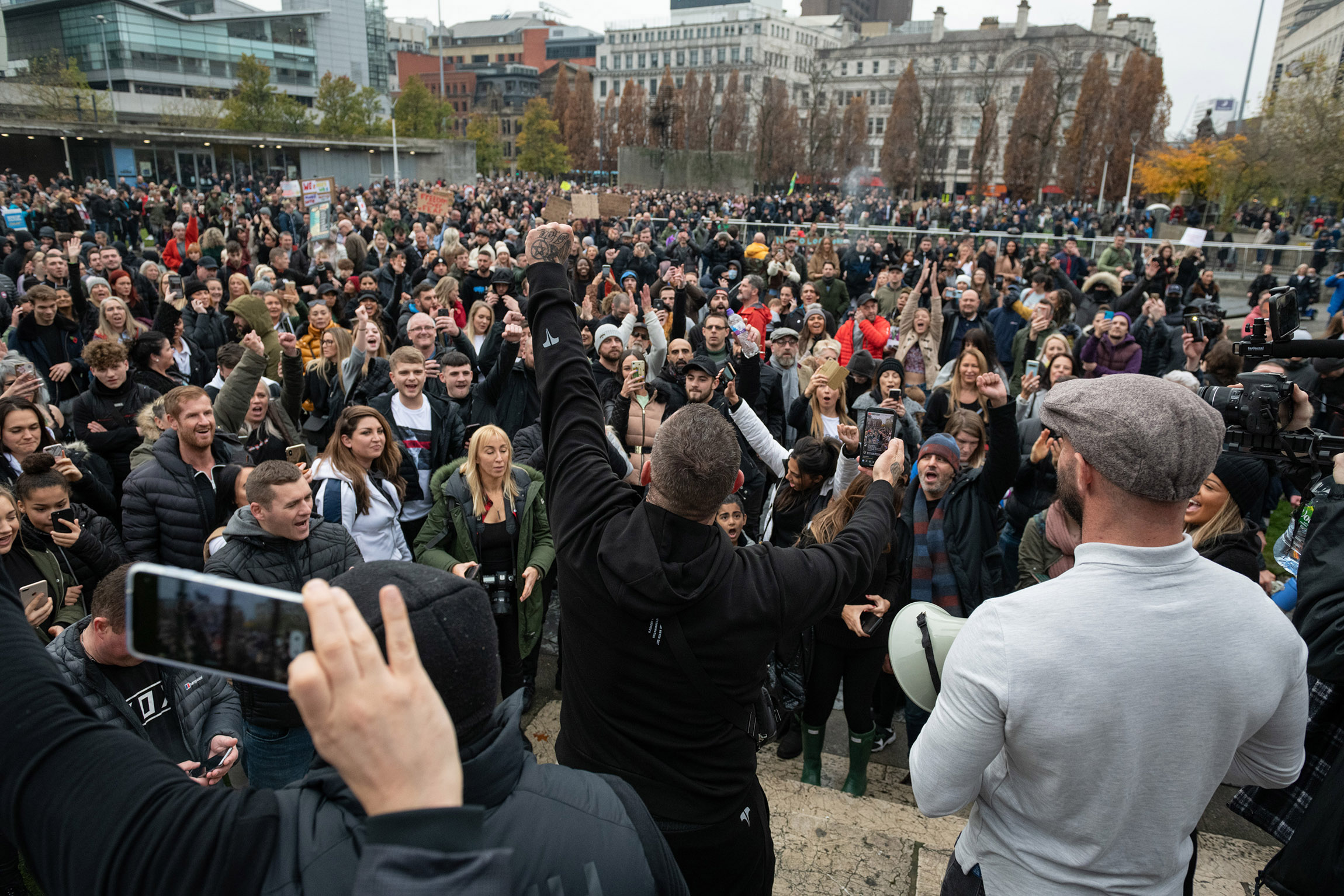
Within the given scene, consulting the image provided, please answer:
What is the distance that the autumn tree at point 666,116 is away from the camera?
2729 inches

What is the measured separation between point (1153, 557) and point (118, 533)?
4961 millimetres

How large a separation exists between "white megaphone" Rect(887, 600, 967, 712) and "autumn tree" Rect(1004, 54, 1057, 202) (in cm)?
5597

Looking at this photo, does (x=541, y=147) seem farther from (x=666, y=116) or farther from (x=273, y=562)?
(x=273, y=562)

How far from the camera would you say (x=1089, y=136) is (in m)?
49.7

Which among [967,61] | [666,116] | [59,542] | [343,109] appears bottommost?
[59,542]

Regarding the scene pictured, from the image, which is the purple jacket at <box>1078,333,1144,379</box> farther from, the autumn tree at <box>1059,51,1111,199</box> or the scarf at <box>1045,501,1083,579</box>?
the autumn tree at <box>1059,51,1111,199</box>

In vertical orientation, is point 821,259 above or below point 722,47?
below

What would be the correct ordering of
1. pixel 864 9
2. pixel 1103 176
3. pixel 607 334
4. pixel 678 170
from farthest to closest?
pixel 864 9, pixel 678 170, pixel 1103 176, pixel 607 334

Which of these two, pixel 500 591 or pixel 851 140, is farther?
pixel 851 140

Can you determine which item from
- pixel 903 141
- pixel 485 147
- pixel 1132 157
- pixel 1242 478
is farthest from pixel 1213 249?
pixel 485 147

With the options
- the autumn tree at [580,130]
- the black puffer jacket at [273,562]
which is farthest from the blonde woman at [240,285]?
the autumn tree at [580,130]

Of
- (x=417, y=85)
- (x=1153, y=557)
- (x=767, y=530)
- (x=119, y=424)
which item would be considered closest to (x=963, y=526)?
(x=767, y=530)

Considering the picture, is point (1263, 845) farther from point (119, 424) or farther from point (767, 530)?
point (119, 424)

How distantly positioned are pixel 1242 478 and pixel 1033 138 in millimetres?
56403
